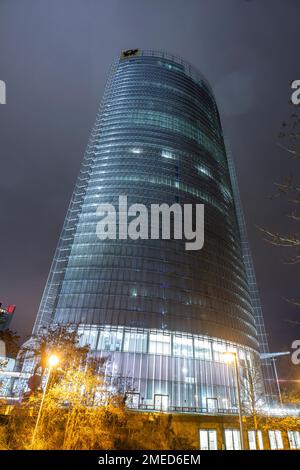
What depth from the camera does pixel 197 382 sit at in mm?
49031

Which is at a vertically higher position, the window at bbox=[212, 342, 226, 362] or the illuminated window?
the illuminated window

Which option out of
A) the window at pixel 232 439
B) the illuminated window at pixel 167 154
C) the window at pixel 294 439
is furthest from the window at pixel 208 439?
the illuminated window at pixel 167 154

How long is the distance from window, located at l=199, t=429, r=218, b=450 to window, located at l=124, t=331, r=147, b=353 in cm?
1869

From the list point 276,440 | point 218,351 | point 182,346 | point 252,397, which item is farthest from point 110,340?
point 276,440

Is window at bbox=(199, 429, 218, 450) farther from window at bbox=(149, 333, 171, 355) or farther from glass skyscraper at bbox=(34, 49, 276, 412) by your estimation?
window at bbox=(149, 333, 171, 355)

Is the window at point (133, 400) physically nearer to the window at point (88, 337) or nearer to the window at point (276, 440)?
the window at point (88, 337)

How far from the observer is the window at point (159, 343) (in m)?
50.2

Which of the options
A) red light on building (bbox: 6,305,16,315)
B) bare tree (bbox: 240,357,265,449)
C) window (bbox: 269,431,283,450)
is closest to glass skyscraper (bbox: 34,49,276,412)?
bare tree (bbox: 240,357,265,449)

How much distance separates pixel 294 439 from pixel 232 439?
7.88 m

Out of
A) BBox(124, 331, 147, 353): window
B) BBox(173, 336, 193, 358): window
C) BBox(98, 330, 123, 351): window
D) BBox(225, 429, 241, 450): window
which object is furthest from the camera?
BBox(173, 336, 193, 358): window

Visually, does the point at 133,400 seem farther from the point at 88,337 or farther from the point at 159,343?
the point at 88,337

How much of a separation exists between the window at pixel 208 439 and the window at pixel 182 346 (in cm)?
1819

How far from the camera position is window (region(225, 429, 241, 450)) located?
32.9 metres
